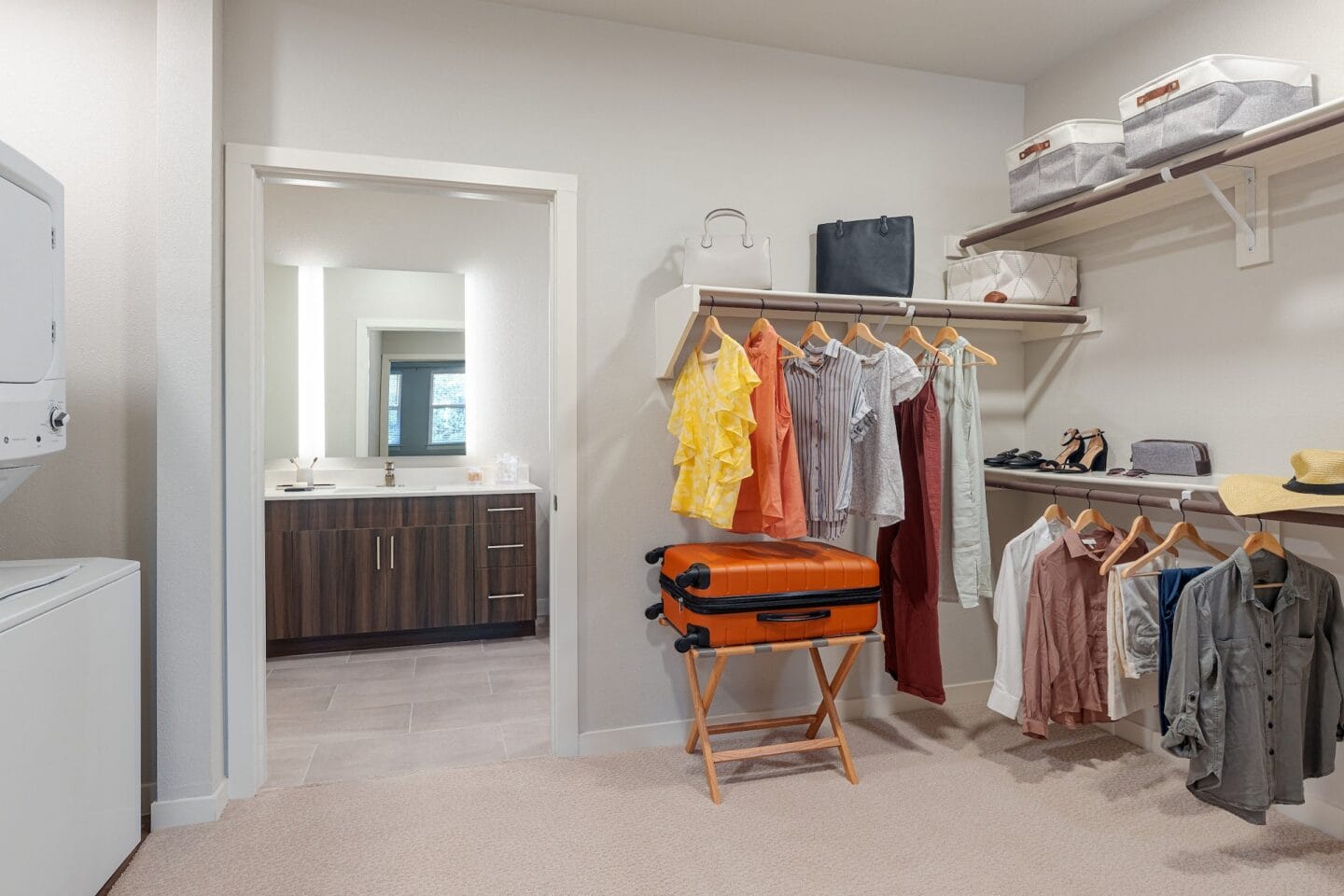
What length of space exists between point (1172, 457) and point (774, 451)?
4.46 ft

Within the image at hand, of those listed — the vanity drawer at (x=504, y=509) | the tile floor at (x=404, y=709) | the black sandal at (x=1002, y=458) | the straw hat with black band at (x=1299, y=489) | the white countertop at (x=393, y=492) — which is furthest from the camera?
the vanity drawer at (x=504, y=509)

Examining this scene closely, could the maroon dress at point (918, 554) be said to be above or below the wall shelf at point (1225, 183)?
below

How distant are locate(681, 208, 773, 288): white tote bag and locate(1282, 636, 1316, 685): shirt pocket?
5.99 ft

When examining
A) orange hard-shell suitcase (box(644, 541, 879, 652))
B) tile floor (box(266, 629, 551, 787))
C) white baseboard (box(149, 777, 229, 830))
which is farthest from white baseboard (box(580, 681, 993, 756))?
white baseboard (box(149, 777, 229, 830))

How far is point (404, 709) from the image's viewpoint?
135 inches

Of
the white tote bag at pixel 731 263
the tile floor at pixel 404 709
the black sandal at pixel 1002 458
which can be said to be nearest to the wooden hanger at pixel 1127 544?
the black sandal at pixel 1002 458

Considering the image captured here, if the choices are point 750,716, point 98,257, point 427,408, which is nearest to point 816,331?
point 750,716

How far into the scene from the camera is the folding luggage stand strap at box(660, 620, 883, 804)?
2.52 m

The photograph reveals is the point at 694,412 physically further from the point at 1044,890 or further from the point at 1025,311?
the point at 1044,890

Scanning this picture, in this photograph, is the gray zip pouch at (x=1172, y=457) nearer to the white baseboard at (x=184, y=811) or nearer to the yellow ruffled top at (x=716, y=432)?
the yellow ruffled top at (x=716, y=432)

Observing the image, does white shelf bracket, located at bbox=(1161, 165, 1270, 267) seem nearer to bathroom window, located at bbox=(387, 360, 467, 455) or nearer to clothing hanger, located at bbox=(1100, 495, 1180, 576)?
clothing hanger, located at bbox=(1100, 495, 1180, 576)

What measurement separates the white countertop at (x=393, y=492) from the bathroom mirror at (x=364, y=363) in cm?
38

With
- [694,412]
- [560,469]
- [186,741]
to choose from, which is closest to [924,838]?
[694,412]

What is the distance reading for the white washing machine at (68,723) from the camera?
5.19 feet
